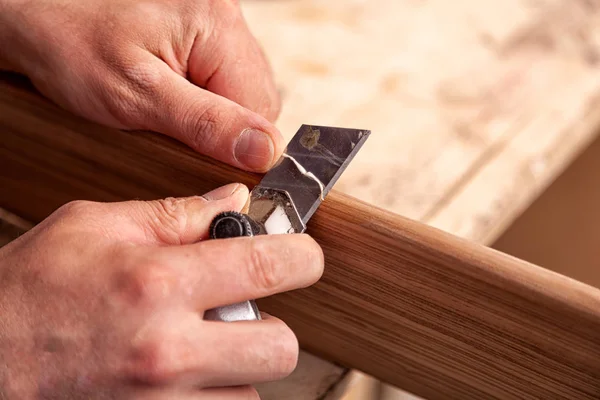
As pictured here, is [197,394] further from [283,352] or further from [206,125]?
[206,125]

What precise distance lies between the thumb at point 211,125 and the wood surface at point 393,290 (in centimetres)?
1

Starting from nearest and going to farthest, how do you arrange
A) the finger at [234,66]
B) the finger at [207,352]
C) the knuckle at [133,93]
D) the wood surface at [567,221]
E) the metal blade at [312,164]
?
the finger at [207,352] < the metal blade at [312,164] < the knuckle at [133,93] < the finger at [234,66] < the wood surface at [567,221]

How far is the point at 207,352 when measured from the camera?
502 millimetres

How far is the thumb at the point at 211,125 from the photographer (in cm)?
64

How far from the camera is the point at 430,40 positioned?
1.24 meters

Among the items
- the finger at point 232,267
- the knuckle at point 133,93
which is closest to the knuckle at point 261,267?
the finger at point 232,267

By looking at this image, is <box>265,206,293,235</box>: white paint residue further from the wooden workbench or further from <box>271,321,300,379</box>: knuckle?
the wooden workbench

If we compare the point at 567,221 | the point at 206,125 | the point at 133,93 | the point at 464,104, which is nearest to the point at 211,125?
the point at 206,125

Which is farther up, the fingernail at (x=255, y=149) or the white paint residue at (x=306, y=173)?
the white paint residue at (x=306, y=173)

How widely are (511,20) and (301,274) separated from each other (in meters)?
0.95

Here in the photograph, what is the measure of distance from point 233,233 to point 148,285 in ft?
0.27

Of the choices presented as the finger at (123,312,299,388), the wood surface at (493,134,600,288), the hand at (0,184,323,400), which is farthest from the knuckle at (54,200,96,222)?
the wood surface at (493,134,600,288)

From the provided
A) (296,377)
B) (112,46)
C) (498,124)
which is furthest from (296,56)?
(296,377)

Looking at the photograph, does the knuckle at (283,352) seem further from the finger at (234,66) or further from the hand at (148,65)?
the finger at (234,66)
